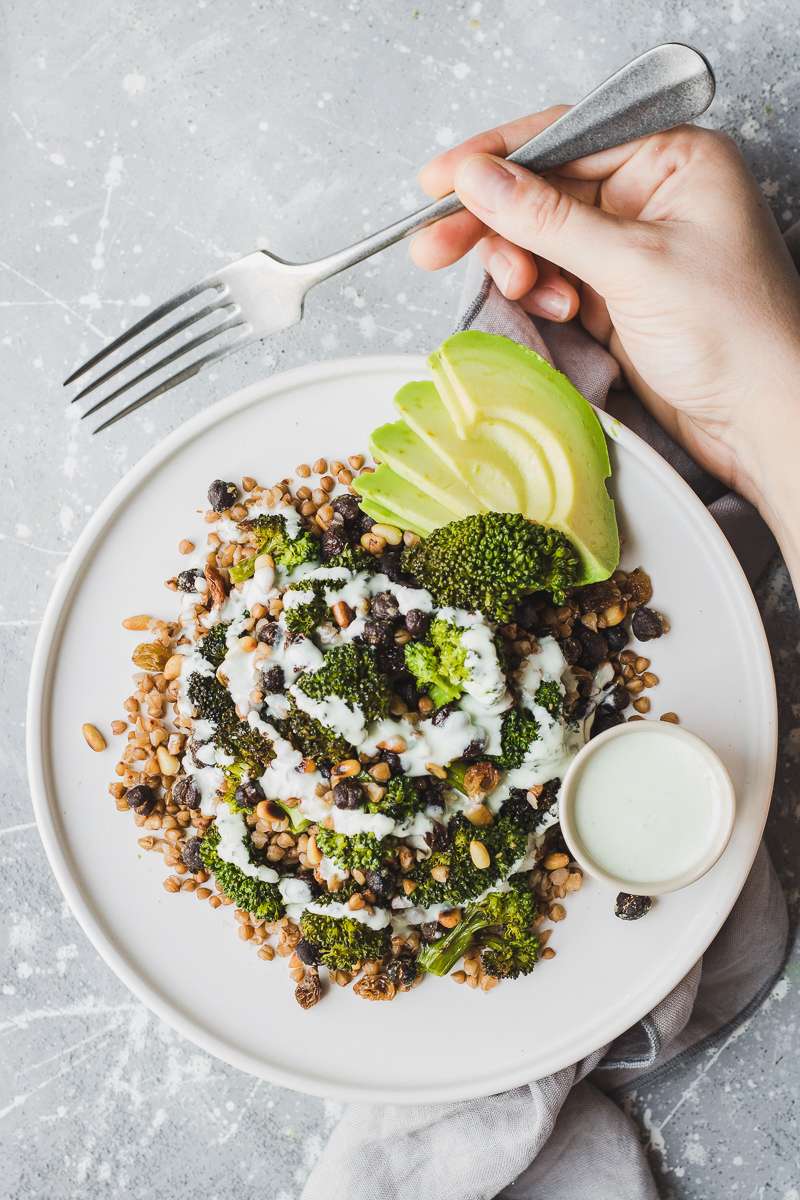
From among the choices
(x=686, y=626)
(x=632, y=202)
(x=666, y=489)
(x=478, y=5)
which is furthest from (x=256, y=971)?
(x=478, y=5)

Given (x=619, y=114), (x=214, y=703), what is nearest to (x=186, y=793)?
(x=214, y=703)

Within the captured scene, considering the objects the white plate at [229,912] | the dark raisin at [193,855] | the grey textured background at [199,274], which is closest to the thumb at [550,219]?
the white plate at [229,912]

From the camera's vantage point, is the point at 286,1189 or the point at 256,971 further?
the point at 286,1189

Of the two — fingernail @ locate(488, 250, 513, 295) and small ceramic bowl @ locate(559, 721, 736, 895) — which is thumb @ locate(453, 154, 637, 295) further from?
small ceramic bowl @ locate(559, 721, 736, 895)

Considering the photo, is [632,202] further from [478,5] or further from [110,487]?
[110,487]

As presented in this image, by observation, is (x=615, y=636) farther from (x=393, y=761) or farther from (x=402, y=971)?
(x=402, y=971)

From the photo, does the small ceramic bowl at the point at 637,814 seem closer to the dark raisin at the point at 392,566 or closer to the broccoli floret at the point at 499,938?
the broccoli floret at the point at 499,938
